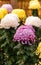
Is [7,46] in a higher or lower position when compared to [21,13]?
lower

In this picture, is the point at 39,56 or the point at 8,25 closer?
the point at 39,56

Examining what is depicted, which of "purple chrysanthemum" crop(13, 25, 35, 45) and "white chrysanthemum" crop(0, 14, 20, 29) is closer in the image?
"purple chrysanthemum" crop(13, 25, 35, 45)

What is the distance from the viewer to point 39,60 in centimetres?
124

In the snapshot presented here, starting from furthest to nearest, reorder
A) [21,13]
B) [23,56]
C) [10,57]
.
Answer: [21,13] → [10,57] → [23,56]

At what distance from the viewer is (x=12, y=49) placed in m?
1.36

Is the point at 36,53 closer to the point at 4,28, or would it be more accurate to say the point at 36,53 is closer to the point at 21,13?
the point at 4,28

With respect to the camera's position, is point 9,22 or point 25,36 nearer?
point 25,36

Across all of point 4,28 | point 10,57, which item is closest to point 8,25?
point 4,28

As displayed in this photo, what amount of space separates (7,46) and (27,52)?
0.17m

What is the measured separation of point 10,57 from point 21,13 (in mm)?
288

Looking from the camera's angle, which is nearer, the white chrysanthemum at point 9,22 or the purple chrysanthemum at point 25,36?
the purple chrysanthemum at point 25,36

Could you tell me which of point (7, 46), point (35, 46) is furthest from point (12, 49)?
point (35, 46)

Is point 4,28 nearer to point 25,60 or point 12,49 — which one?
point 12,49

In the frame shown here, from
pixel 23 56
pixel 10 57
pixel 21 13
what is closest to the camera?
pixel 23 56
